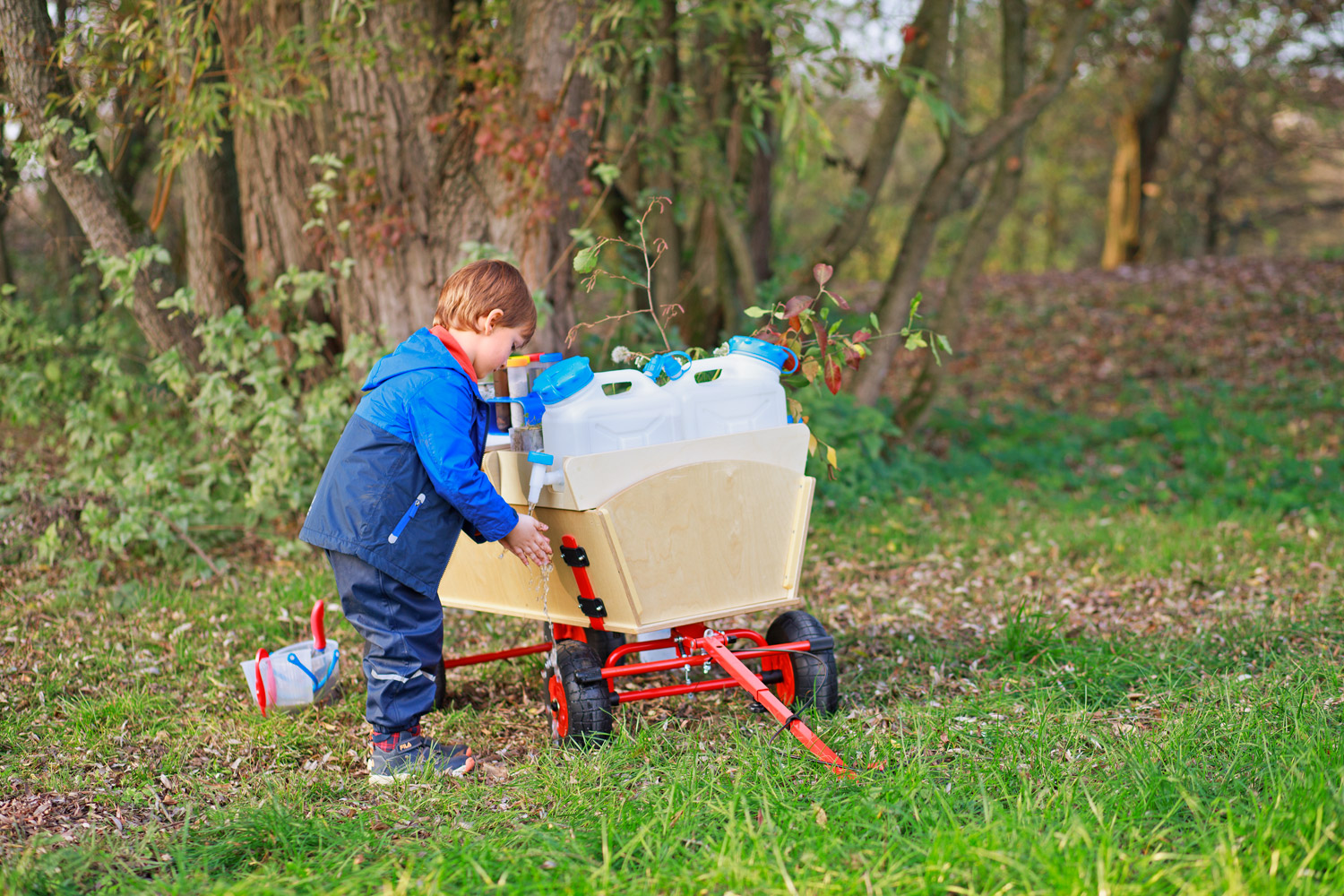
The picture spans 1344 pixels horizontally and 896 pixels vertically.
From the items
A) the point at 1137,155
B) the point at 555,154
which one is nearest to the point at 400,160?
the point at 555,154

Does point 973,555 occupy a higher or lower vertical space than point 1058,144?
lower

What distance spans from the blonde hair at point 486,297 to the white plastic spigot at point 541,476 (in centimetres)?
39

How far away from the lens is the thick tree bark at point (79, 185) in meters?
4.83

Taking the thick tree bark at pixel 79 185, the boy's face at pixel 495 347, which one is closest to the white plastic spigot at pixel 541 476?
the boy's face at pixel 495 347

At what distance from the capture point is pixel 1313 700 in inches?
121

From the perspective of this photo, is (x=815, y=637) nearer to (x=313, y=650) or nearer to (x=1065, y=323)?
(x=313, y=650)

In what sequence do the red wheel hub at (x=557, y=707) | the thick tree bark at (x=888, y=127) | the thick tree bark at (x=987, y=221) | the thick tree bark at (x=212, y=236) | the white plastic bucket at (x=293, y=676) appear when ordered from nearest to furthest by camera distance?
the red wheel hub at (x=557, y=707) → the white plastic bucket at (x=293, y=676) → the thick tree bark at (x=212, y=236) → the thick tree bark at (x=888, y=127) → the thick tree bark at (x=987, y=221)

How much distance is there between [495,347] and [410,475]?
0.44m

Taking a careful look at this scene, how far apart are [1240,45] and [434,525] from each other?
14.3 metres

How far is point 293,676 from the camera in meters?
3.56

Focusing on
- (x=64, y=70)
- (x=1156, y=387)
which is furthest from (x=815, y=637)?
(x=1156, y=387)

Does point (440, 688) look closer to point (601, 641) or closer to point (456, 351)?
point (601, 641)

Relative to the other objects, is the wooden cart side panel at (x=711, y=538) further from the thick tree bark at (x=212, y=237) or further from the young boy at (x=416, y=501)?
the thick tree bark at (x=212, y=237)

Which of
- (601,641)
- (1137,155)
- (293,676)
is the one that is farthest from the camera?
(1137,155)
